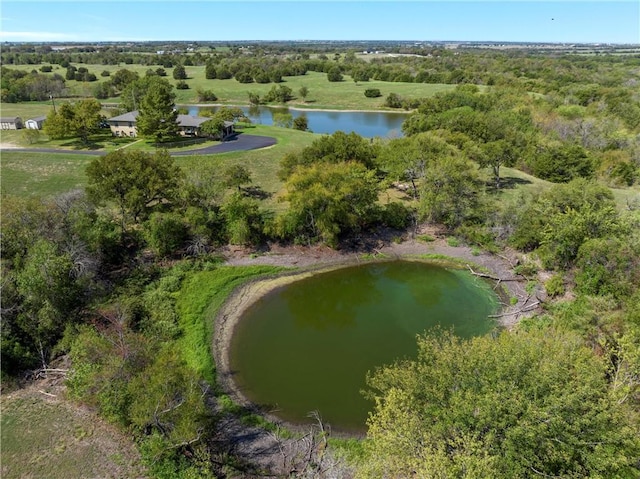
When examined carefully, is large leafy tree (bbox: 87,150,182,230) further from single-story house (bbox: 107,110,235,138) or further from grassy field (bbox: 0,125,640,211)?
single-story house (bbox: 107,110,235,138)

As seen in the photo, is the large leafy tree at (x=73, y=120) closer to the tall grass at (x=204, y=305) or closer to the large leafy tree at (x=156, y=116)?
the large leafy tree at (x=156, y=116)

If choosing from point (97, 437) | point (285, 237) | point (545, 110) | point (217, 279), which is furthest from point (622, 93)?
point (97, 437)

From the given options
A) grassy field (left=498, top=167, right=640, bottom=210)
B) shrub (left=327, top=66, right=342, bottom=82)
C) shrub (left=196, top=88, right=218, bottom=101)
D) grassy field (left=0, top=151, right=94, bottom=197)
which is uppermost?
shrub (left=327, top=66, right=342, bottom=82)

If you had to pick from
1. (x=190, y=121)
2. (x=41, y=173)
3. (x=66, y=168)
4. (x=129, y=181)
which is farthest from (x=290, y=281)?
(x=190, y=121)

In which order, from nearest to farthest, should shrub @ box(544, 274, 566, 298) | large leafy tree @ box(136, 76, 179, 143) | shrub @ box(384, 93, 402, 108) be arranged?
shrub @ box(544, 274, 566, 298)
large leafy tree @ box(136, 76, 179, 143)
shrub @ box(384, 93, 402, 108)

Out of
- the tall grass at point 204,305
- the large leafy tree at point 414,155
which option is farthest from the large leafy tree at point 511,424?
the large leafy tree at point 414,155

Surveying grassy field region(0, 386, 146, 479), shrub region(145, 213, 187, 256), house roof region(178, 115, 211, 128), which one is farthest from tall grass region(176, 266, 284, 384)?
house roof region(178, 115, 211, 128)
